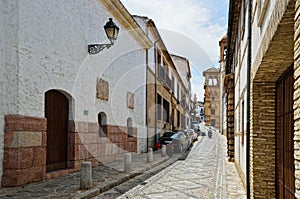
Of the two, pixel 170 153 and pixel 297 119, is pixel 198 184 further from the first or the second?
pixel 170 153

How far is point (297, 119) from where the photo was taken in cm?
251

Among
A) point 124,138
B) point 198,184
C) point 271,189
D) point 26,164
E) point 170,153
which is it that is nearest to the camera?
point 271,189

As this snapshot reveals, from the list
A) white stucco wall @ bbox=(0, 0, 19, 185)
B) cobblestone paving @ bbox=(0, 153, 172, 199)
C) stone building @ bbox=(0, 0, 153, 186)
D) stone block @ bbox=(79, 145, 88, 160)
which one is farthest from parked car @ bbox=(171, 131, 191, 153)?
white stucco wall @ bbox=(0, 0, 19, 185)

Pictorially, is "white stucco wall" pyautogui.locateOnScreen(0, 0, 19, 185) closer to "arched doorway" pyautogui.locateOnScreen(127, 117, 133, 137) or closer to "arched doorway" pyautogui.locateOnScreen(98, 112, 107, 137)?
"arched doorway" pyautogui.locateOnScreen(98, 112, 107, 137)

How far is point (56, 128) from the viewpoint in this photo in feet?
30.6

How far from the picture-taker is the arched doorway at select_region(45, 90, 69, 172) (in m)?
8.95

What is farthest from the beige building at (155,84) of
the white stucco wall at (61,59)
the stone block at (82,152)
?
the stone block at (82,152)

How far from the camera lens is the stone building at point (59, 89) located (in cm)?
712

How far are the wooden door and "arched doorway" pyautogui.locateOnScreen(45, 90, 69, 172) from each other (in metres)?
5.65

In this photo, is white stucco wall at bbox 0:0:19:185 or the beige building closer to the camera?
white stucco wall at bbox 0:0:19:185

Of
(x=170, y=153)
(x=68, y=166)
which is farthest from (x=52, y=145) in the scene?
(x=170, y=153)

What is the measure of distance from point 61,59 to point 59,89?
772 millimetres

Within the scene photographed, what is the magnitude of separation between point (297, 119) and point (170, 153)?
15599mm

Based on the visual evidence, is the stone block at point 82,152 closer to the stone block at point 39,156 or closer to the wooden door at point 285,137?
the stone block at point 39,156
